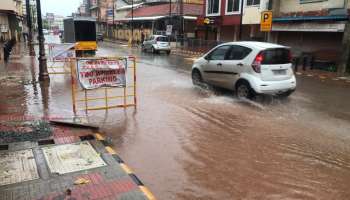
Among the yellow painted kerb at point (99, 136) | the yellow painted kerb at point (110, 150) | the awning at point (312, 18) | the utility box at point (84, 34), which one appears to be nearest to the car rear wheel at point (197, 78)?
the yellow painted kerb at point (99, 136)

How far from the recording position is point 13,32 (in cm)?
4494

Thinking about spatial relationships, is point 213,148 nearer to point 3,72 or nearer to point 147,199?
point 147,199

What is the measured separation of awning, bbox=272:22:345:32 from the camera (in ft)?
64.8

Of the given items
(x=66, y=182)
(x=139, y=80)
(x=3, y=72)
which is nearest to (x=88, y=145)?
(x=66, y=182)

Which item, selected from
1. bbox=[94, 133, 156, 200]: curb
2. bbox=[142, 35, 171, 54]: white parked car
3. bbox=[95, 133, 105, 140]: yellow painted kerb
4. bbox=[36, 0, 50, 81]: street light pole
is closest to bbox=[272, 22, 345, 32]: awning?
bbox=[142, 35, 171, 54]: white parked car

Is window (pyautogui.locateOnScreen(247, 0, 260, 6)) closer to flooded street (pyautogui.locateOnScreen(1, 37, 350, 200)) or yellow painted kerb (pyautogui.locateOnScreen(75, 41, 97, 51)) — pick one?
yellow painted kerb (pyautogui.locateOnScreen(75, 41, 97, 51))

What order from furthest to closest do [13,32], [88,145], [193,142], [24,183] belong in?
1. [13,32]
2. [193,142]
3. [88,145]
4. [24,183]

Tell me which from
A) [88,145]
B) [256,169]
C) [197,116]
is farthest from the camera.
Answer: [197,116]

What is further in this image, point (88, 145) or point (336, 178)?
point (88, 145)

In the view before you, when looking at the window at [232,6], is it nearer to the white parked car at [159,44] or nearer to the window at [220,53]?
the white parked car at [159,44]

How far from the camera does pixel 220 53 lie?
11.3 meters

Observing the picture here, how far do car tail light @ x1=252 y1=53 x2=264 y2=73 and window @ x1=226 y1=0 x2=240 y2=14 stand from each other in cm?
2419

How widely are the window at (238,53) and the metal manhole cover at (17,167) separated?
22.3ft

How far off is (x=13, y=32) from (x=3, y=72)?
32.5 metres
